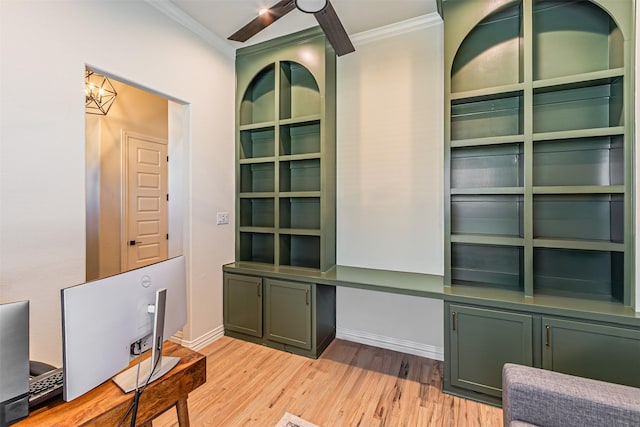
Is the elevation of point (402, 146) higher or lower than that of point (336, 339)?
higher

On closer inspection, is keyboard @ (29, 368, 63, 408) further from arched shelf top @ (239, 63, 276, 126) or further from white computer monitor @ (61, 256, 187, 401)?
arched shelf top @ (239, 63, 276, 126)

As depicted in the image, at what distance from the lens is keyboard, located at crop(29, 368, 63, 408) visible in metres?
0.96

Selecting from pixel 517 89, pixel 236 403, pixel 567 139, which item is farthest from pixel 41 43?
pixel 567 139

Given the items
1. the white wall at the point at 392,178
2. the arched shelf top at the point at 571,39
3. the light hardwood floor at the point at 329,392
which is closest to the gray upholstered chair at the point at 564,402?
the light hardwood floor at the point at 329,392

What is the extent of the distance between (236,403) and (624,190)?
292 centimetres

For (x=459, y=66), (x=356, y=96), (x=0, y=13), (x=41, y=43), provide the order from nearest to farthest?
(x=0, y=13)
(x=41, y=43)
(x=459, y=66)
(x=356, y=96)

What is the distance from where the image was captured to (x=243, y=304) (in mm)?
3008

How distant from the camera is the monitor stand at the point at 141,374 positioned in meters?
1.11

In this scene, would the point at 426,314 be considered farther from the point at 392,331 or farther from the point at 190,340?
the point at 190,340

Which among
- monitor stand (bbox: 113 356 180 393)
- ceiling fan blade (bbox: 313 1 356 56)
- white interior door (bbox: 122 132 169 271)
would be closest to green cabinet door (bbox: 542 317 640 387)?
monitor stand (bbox: 113 356 180 393)

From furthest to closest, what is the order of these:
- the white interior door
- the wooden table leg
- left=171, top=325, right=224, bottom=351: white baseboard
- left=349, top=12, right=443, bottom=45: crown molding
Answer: the white interior door, left=171, top=325, right=224, bottom=351: white baseboard, left=349, top=12, right=443, bottom=45: crown molding, the wooden table leg

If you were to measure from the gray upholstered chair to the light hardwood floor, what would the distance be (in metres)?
0.72

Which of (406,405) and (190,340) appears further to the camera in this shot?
(190,340)

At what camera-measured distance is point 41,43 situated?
178 centimetres
